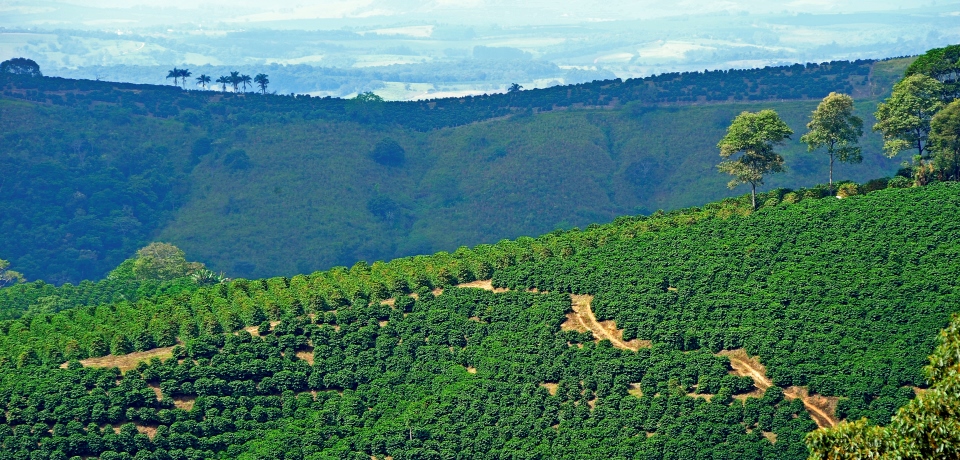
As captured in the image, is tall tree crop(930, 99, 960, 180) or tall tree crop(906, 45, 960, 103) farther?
tall tree crop(906, 45, 960, 103)

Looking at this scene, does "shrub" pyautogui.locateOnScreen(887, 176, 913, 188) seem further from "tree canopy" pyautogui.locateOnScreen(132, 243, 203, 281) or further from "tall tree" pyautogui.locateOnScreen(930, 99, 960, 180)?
"tree canopy" pyautogui.locateOnScreen(132, 243, 203, 281)

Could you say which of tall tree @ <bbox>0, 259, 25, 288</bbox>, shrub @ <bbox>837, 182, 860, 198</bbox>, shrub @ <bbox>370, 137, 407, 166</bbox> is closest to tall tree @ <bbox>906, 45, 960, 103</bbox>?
shrub @ <bbox>837, 182, 860, 198</bbox>

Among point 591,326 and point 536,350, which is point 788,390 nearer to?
point 591,326

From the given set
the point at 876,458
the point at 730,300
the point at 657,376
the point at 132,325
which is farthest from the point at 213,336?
the point at 876,458

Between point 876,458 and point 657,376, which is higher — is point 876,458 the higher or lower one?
the higher one

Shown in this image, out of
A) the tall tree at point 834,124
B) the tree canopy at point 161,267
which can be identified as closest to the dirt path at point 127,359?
the tree canopy at point 161,267

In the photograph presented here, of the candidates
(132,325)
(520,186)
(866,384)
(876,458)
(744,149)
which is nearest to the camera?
(876,458)

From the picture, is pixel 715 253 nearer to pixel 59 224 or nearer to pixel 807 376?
pixel 807 376
